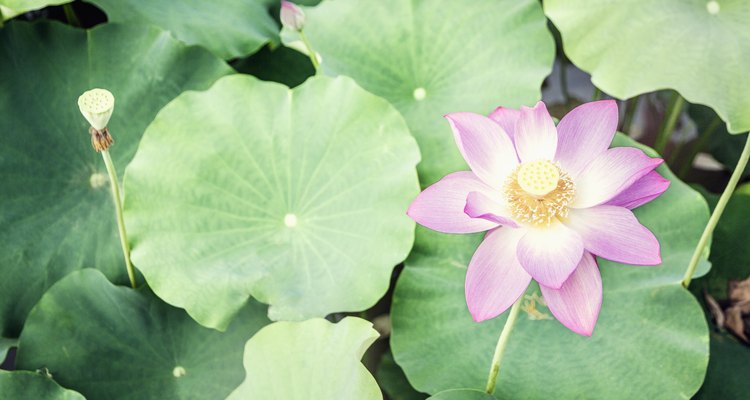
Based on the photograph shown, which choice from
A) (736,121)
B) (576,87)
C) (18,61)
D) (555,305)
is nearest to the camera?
(555,305)

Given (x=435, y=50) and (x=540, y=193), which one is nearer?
(x=540, y=193)

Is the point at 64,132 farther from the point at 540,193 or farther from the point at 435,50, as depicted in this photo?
the point at 540,193

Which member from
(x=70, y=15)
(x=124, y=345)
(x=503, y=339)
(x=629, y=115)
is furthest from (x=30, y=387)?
(x=629, y=115)

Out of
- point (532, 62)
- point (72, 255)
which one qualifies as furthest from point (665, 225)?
point (72, 255)

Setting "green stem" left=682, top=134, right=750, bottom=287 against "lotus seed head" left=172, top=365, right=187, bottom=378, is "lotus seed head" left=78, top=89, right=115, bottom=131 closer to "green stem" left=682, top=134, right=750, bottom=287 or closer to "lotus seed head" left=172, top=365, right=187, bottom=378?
"lotus seed head" left=172, top=365, right=187, bottom=378

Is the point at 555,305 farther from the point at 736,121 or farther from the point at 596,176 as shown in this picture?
the point at 736,121
